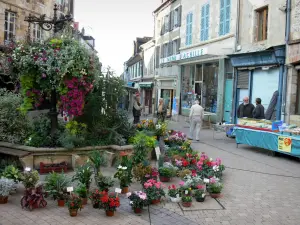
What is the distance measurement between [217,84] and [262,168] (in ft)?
Result: 32.1

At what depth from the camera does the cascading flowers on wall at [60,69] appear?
297 inches

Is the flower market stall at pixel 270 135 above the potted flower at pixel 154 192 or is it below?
above

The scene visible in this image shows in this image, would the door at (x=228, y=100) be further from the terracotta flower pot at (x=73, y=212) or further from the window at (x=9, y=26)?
the terracotta flower pot at (x=73, y=212)

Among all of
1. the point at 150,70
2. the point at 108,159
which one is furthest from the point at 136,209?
the point at 150,70

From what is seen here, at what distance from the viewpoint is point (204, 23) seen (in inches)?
746

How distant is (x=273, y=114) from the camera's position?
44.8 ft

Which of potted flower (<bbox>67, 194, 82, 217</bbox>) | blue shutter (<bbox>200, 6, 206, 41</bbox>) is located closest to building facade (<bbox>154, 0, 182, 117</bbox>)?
blue shutter (<bbox>200, 6, 206, 41</bbox>)

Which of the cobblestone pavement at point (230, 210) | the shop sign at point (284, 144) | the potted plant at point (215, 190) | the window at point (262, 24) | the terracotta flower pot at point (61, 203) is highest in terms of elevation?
the window at point (262, 24)

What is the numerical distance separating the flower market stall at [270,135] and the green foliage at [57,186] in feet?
20.1

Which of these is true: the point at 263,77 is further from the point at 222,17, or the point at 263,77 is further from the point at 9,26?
the point at 9,26

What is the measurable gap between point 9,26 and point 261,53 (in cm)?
1281

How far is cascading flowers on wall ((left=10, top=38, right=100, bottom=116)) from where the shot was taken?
7555 mm

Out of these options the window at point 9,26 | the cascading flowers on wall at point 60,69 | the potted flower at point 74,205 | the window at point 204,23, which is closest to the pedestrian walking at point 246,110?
the cascading flowers on wall at point 60,69

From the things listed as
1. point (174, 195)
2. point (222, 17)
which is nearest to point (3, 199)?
point (174, 195)
